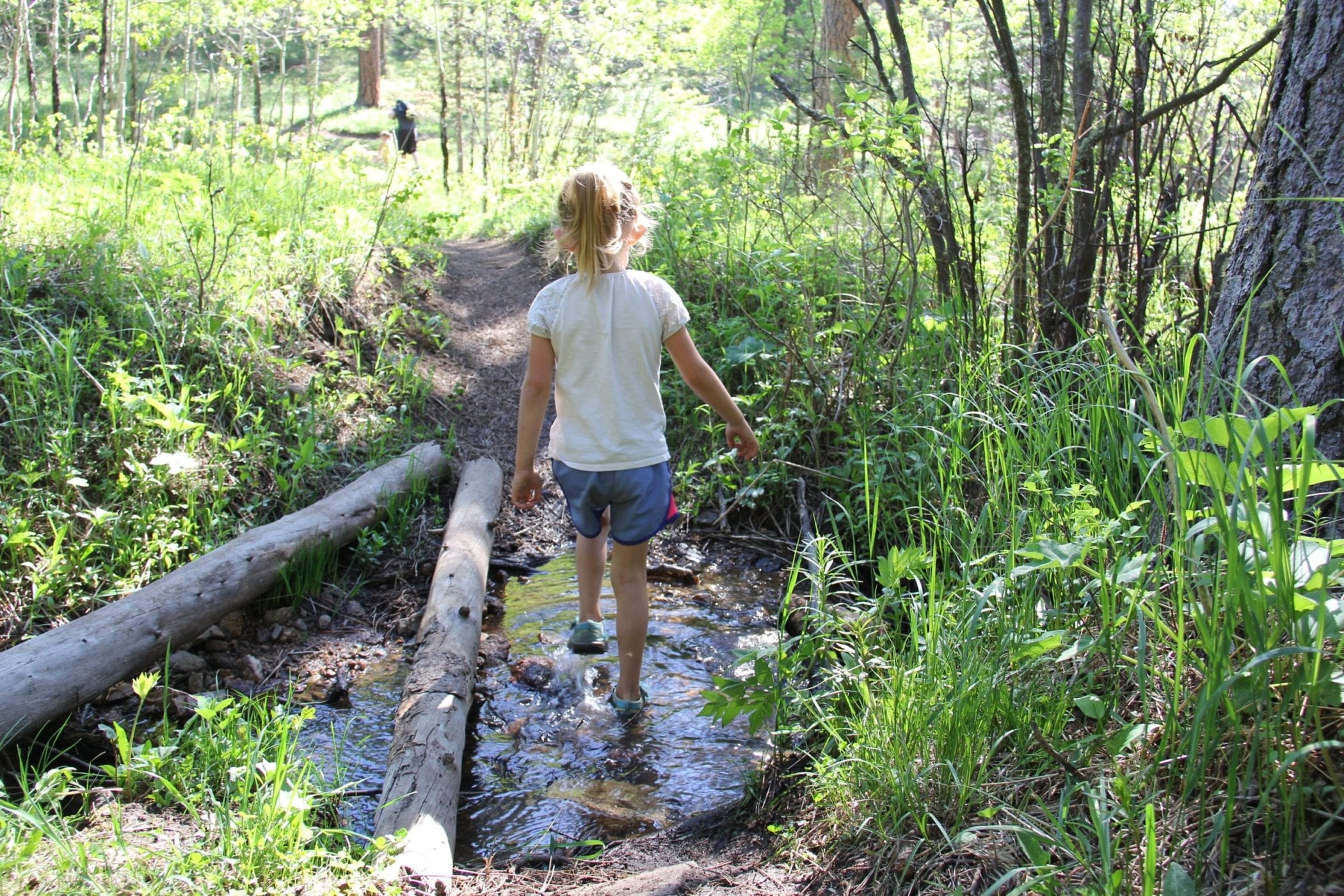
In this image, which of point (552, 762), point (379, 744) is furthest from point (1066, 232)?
point (379, 744)

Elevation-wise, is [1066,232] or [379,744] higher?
[1066,232]

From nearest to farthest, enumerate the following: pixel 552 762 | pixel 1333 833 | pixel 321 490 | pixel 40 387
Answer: pixel 1333 833, pixel 552 762, pixel 40 387, pixel 321 490

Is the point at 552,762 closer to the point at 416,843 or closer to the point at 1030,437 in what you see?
the point at 416,843

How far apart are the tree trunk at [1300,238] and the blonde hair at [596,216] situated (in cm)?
181

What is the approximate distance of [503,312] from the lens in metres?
8.07

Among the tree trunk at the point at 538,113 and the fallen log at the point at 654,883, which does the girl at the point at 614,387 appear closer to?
the fallen log at the point at 654,883

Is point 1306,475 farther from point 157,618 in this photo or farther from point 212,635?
point 212,635

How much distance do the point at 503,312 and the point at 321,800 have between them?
605 cm

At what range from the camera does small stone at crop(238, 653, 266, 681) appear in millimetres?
3467

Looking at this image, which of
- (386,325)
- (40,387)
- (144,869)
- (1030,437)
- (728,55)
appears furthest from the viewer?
(728,55)

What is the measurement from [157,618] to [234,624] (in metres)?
0.61

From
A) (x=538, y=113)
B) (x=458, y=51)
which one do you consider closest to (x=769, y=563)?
(x=538, y=113)

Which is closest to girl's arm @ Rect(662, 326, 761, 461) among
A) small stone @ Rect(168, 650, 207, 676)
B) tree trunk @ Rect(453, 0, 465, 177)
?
small stone @ Rect(168, 650, 207, 676)

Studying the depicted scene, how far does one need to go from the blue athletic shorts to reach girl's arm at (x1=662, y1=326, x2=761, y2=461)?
0.92 feet
